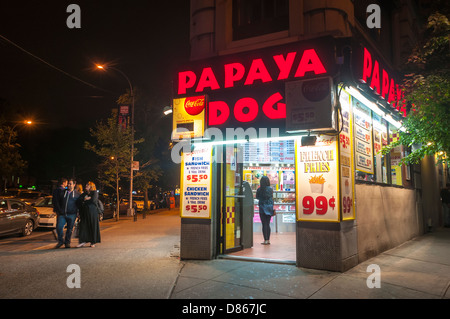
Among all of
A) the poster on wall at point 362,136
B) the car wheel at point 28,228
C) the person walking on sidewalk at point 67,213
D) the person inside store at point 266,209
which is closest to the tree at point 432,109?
the poster on wall at point 362,136

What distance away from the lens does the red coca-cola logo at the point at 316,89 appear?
20.1ft

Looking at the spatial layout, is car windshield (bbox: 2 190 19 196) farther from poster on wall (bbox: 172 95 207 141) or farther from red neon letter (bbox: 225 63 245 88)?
red neon letter (bbox: 225 63 245 88)

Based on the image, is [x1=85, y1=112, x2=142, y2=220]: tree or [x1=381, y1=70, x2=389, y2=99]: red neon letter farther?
[x1=85, y1=112, x2=142, y2=220]: tree

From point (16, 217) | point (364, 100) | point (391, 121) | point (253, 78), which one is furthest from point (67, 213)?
point (391, 121)

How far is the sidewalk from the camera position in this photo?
4.85 meters

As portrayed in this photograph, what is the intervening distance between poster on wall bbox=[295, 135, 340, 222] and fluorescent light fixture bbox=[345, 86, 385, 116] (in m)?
1.42

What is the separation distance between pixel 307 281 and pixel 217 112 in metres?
3.84

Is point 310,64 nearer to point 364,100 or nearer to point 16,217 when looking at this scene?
point 364,100

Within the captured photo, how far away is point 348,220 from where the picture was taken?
648 cm

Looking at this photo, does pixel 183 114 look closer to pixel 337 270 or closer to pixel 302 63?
pixel 302 63

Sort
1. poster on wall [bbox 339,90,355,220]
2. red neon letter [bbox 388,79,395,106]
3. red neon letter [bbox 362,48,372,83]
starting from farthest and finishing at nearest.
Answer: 1. red neon letter [bbox 388,79,395,106]
2. red neon letter [bbox 362,48,372,83]
3. poster on wall [bbox 339,90,355,220]

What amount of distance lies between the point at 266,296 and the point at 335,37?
195 inches

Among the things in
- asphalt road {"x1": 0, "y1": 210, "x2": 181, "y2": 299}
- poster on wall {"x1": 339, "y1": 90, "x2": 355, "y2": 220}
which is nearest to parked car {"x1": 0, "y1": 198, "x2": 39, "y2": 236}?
asphalt road {"x1": 0, "y1": 210, "x2": 181, "y2": 299}

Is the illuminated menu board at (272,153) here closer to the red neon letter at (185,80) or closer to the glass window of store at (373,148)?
the glass window of store at (373,148)
